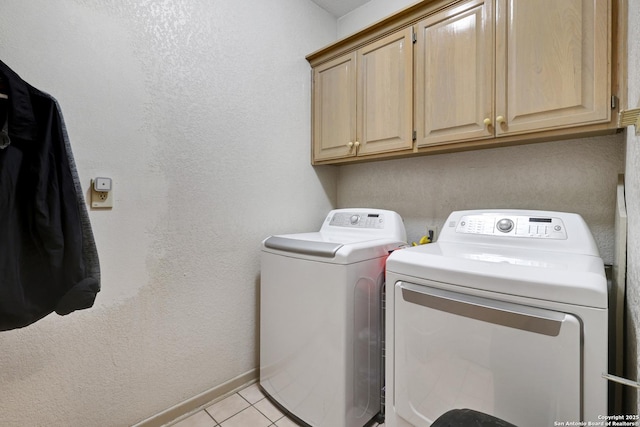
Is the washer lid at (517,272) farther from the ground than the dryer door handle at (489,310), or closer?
farther from the ground

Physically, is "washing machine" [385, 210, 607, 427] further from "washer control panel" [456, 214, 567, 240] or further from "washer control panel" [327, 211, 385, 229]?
"washer control panel" [327, 211, 385, 229]

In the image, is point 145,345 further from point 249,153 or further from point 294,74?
point 294,74

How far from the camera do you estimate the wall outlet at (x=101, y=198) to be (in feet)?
4.00

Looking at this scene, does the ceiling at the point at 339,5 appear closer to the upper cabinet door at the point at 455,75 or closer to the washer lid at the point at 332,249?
the upper cabinet door at the point at 455,75

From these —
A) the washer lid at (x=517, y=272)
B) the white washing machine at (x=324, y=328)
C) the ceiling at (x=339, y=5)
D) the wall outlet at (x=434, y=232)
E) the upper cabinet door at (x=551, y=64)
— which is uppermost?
the ceiling at (x=339, y=5)

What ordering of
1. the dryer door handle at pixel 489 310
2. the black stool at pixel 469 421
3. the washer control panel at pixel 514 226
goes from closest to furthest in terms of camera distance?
the black stool at pixel 469 421 < the dryer door handle at pixel 489 310 < the washer control panel at pixel 514 226

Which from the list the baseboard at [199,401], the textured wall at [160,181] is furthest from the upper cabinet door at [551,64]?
the baseboard at [199,401]

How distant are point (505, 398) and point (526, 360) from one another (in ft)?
0.47

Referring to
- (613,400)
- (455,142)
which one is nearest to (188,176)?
(455,142)

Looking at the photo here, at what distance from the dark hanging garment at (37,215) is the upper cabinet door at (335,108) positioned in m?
1.40

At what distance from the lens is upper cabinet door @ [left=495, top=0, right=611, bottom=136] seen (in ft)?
3.59

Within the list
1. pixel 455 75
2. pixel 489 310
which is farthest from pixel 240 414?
pixel 455 75

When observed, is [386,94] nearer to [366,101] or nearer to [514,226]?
[366,101]

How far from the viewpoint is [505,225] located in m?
1.31
